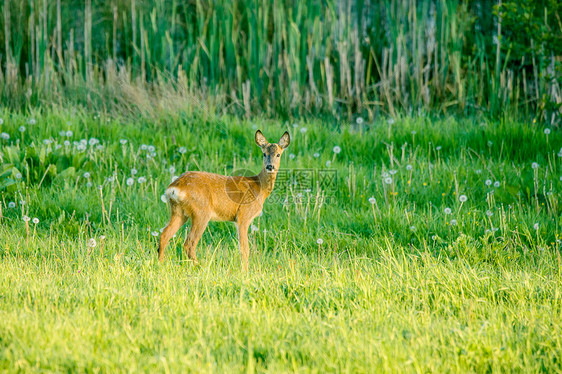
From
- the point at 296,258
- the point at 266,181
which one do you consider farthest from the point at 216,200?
the point at 296,258

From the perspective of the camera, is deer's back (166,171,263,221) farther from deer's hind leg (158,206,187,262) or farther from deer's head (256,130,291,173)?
deer's head (256,130,291,173)

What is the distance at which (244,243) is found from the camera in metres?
5.59

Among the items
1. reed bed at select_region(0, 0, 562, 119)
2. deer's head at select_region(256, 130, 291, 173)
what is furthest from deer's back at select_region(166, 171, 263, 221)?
reed bed at select_region(0, 0, 562, 119)

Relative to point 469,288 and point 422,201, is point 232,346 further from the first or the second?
point 422,201

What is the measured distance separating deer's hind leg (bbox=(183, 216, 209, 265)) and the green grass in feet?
0.40

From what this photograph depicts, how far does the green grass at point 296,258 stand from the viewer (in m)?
3.52

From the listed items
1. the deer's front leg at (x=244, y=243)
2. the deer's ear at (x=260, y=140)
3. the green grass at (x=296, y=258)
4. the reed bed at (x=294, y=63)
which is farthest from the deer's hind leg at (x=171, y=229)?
the reed bed at (x=294, y=63)

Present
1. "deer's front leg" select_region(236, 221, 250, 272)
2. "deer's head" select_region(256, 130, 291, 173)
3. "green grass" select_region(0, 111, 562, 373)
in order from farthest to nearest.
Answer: "deer's head" select_region(256, 130, 291, 173), "deer's front leg" select_region(236, 221, 250, 272), "green grass" select_region(0, 111, 562, 373)

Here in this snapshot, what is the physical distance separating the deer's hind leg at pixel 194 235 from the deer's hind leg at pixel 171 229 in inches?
5.5

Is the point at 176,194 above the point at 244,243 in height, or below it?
above

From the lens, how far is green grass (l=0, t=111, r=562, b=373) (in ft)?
11.6

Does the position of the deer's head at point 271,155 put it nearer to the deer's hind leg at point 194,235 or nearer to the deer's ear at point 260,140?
the deer's ear at point 260,140

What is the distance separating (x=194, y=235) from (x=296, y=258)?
929 mm

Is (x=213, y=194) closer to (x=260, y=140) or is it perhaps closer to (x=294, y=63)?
(x=260, y=140)
